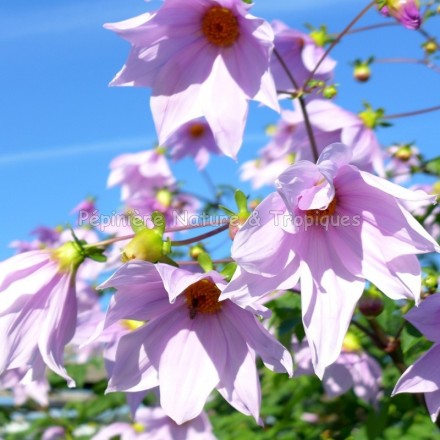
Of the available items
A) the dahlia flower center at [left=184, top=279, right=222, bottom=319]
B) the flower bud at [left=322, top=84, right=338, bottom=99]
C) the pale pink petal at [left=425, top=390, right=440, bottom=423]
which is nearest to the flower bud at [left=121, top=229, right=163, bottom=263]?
the dahlia flower center at [left=184, top=279, right=222, bottom=319]

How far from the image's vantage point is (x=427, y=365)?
1.74 m

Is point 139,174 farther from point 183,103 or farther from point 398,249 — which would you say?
point 398,249

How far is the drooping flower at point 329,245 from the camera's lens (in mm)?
1532

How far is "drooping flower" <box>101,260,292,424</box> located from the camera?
180cm

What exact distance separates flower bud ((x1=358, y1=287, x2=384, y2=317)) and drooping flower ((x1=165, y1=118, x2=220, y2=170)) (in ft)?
8.48

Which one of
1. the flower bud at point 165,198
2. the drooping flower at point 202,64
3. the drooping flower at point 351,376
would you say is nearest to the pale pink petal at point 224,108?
the drooping flower at point 202,64

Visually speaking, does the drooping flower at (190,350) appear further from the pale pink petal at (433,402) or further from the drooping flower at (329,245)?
the pale pink petal at (433,402)

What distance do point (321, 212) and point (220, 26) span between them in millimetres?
708

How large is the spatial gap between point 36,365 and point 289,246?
0.73 metres

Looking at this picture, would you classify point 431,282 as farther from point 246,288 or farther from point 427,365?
point 246,288

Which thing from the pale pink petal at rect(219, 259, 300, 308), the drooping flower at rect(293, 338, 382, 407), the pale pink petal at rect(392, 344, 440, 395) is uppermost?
the pale pink petal at rect(219, 259, 300, 308)

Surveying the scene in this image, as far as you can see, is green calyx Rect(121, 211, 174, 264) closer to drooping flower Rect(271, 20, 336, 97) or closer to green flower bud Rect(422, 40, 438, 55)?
drooping flower Rect(271, 20, 336, 97)

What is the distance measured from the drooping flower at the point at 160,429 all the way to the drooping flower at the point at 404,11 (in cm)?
162

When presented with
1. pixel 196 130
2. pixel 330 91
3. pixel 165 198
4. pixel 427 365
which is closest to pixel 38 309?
pixel 427 365
